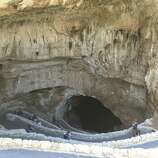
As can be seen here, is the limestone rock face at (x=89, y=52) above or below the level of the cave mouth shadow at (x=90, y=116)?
above

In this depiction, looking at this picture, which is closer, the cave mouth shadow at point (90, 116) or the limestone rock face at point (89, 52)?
the limestone rock face at point (89, 52)

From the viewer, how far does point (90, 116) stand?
11117mm

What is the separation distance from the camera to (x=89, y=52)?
32.4 feet

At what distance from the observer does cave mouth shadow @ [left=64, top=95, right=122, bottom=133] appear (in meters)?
10.7

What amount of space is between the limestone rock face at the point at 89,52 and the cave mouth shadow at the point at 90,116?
1.48 ft

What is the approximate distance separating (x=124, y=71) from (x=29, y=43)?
235 centimetres

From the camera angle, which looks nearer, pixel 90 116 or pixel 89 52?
pixel 89 52

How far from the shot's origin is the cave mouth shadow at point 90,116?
1067cm

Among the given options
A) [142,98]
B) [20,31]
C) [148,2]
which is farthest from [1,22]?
[142,98]

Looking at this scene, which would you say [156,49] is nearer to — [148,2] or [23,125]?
[148,2]

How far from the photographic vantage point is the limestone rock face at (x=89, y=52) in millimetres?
9000

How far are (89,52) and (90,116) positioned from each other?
6.73 feet

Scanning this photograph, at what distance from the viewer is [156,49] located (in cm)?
898

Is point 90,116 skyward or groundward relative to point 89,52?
groundward
